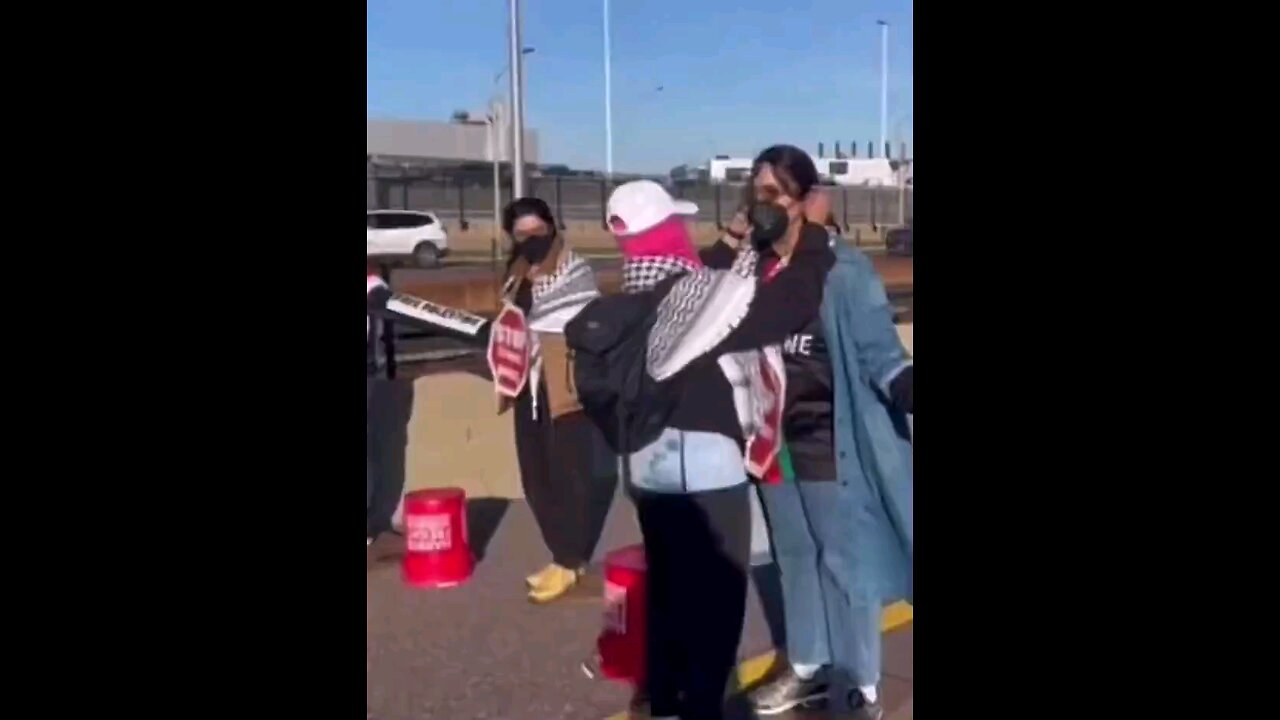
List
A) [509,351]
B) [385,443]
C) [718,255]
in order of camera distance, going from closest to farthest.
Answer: [718,255] → [509,351] → [385,443]

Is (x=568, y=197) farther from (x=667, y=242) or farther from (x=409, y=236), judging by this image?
(x=409, y=236)

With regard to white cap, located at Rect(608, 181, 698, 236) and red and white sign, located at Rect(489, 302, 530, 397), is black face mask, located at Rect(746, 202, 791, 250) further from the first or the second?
red and white sign, located at Rect(489, 302, 530, 397)

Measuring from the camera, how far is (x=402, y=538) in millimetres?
5352

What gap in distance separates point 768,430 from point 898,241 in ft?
1.97

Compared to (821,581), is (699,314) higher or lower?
higher

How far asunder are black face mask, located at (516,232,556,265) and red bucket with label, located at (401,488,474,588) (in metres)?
1.04

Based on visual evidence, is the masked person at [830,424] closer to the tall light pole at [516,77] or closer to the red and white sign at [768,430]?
the red and white sign at [768,430]

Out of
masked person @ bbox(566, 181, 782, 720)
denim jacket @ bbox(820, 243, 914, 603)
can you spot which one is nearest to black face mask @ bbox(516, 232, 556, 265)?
masked person @ bbox(566, 181, 782, 720)

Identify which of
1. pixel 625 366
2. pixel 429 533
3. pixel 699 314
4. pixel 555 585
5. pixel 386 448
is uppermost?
pixel 699 314

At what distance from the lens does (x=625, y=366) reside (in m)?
3.64

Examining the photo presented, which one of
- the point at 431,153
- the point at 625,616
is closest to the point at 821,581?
the point at 625,616
